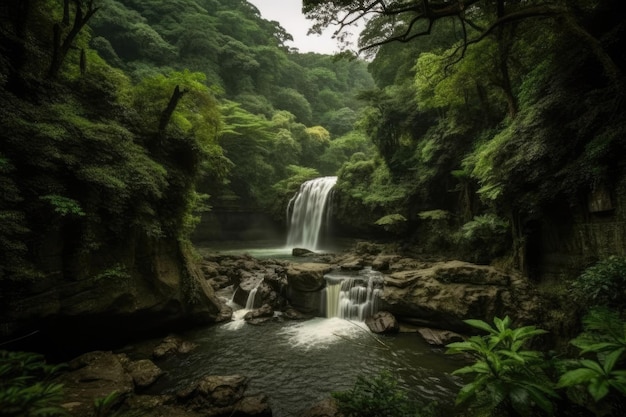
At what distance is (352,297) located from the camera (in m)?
10.3

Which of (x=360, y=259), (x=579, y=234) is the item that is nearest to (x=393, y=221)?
(x=360, y=259)

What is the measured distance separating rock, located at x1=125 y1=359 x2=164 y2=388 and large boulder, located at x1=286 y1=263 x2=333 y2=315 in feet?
17.1

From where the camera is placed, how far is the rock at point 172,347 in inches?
275

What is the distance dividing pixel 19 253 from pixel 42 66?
15.0 ft

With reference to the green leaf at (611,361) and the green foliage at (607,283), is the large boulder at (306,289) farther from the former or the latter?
the green leaf at (611,361)

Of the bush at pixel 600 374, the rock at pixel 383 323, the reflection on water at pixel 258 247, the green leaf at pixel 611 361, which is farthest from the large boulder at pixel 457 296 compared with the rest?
the reflection on water at pixel 258 247

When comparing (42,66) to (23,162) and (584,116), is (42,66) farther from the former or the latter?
(584,116)

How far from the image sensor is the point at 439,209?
15758 mm

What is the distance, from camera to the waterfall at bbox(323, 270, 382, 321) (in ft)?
32.7

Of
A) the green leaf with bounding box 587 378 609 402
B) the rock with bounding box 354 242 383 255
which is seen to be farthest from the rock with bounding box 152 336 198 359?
the rock with bounding box 354 242 383 255

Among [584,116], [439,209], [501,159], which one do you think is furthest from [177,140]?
[439,209]

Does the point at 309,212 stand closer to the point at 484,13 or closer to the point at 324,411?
the point at 484,13

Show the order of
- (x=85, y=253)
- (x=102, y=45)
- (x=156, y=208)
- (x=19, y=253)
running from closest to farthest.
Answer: (x=19, y=253) → (x=85, y=253) → (x=156, y=208) → (x=102, y=45)

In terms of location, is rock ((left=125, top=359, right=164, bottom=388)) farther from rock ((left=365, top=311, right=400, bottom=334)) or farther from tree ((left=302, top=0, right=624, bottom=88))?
tree ((left=302, top=0, right=624, bottom=88))
